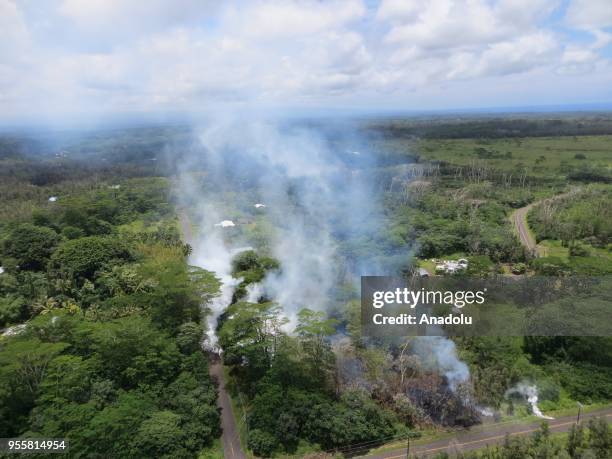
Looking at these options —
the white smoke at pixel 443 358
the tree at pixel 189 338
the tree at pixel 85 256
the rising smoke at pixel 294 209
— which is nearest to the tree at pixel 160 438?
the tree at pixel 189 338

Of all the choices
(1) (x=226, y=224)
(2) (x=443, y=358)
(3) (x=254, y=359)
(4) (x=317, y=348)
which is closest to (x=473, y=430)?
(2) (x=443, y=358)

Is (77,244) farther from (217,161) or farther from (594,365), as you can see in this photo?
(217,161)

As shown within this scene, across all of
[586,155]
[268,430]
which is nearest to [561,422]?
[268,430]

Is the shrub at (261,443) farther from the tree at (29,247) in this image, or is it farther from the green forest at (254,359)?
the tree at (29,247)

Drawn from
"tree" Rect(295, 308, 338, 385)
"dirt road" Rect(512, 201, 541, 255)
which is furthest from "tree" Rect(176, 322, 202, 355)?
"dirt road" Rect(512, 201, 541, 255)

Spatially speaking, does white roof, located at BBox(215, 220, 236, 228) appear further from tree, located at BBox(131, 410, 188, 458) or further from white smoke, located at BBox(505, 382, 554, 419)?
white smoke, located at BBox(505, 382, 554, 419)
